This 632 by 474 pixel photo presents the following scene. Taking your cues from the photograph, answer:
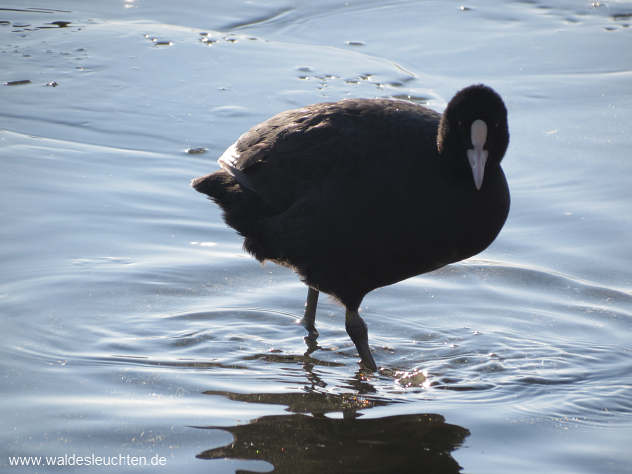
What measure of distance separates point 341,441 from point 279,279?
2089 mm

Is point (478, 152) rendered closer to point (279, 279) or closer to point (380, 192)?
point (380, 192)

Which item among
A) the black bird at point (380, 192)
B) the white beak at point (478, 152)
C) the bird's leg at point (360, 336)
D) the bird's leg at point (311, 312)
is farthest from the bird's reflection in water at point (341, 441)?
the white beak at point (478, 152)

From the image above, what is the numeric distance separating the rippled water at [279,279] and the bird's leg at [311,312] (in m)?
0.13

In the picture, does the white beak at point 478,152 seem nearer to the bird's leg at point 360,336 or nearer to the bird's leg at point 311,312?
the bird's leg at point 360,336

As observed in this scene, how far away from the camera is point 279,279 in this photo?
5.68 meters

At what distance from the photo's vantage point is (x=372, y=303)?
5.37 m

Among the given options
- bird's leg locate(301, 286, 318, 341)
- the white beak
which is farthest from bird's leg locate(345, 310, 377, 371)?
the white beak

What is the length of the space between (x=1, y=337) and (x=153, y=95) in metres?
4.38

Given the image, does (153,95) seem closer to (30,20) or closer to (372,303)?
(30,20)

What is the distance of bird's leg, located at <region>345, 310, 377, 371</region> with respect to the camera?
4.63 m

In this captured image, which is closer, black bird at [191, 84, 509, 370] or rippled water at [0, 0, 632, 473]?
rippled water at [0, 0, 632, 473]

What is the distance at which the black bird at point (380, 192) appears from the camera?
4.37 metres

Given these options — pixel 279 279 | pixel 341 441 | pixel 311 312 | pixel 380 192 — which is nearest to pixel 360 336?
pixel 311 312

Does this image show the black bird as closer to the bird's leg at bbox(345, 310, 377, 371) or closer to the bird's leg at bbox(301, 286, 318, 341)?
the bird's leg at bbox(345, 310, 377, 371)
